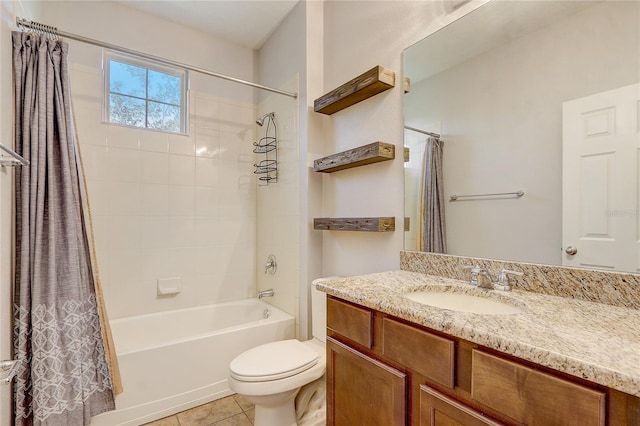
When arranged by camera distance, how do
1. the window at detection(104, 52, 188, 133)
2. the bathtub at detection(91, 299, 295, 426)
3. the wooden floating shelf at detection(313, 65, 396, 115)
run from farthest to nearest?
the window at detection(104, 52, 188, 133) → the bathtub at detection(91, 299, 295, 426) → the wooden floating shelf at detection(313, 65, 396, 115)

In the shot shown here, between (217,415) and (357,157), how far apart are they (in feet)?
5.78

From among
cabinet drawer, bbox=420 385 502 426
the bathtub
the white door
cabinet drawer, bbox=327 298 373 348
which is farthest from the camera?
the bathtub

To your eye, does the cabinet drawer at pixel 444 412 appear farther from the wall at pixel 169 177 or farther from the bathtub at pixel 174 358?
the wall at pixel 169 177

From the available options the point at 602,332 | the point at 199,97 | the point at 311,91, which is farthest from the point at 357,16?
the point at 602,332

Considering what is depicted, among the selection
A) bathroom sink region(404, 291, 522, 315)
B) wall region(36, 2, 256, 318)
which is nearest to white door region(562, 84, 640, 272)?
bathroom sink region(404, 291, 522, 315)

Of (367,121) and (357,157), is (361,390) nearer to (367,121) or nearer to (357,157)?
(357,157)

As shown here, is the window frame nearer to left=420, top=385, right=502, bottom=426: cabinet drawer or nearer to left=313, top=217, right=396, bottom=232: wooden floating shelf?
left=313, top=217, right=396, bottom=232: wooden floating shelf

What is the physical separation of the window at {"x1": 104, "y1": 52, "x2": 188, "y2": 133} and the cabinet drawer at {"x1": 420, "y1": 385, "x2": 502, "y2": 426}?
8.25 ft

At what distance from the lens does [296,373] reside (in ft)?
4.81

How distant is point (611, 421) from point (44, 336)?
196 centimetres

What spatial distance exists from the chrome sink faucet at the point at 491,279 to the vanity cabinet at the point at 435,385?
439 millimetres

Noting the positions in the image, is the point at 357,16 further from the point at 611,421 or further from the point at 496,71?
the point at 611,421

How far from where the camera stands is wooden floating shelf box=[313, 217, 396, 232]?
1622 millimetres

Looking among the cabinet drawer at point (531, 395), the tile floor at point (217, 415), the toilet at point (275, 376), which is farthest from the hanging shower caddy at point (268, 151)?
the cabinet drawer at point (531, 395)
